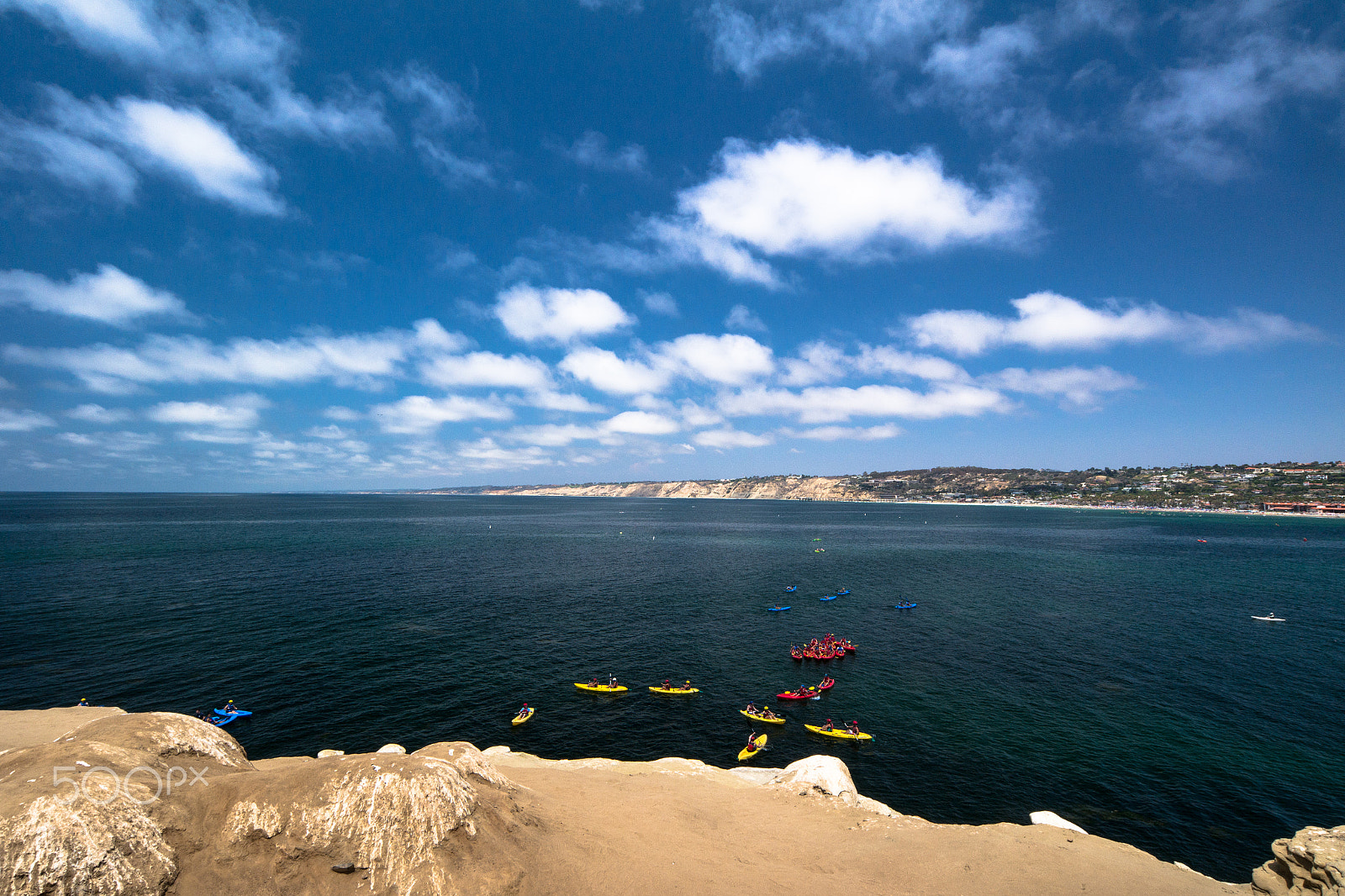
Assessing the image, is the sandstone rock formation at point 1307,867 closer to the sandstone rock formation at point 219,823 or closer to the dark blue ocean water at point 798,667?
the dark blue ocean water at point 798,667

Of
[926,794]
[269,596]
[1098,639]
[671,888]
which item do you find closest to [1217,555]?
[1098,639]

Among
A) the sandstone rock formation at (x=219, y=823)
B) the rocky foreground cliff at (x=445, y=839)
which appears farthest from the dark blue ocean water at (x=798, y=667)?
the sandstone rock formation at (x=219, y=823)

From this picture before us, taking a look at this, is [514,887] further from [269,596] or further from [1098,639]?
[269,596]

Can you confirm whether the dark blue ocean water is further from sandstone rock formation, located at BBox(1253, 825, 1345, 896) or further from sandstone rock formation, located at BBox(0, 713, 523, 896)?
sandstone rock formation, located at BBox(0, 713, 523, 896)

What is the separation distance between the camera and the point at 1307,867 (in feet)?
59.9

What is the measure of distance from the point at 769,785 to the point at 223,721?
126ft

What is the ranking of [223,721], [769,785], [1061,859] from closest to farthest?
[1061,859] < [769,785] < [223,721]

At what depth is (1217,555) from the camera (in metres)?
128

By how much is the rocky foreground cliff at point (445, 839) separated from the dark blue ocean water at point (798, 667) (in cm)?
934

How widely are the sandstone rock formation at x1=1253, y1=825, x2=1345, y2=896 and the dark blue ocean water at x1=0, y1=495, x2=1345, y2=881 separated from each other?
10607 mm

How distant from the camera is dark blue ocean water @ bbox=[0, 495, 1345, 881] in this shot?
34625 mm

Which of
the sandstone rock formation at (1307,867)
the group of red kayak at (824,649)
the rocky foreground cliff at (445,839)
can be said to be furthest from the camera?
the group of red kayak at (824,649)

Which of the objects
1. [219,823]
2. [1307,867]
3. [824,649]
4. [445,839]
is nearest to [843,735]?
[824,649]

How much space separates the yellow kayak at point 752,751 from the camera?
36.8 meters
